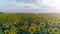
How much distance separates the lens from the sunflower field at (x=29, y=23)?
1.24 meters

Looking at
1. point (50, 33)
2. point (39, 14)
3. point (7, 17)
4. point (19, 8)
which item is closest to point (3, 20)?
point (7, 17)

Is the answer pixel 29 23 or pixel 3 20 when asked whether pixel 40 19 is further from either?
pixel 3 20

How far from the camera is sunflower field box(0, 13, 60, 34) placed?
48.8 inches

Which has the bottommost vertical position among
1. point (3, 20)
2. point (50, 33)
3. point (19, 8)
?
point (50, 33)

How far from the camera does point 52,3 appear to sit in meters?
1.27

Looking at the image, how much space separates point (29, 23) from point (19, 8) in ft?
0.53

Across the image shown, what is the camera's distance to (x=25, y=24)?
1258 millimetres

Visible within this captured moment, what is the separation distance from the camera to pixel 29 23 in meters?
1.26

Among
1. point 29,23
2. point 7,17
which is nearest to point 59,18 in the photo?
point 29,23

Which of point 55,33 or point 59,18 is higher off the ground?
point 59,18

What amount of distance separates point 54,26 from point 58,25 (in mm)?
37

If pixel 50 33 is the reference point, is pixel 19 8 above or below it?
above

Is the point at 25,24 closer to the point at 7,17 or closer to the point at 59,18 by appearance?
the point at 7,17

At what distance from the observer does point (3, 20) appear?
127cm
